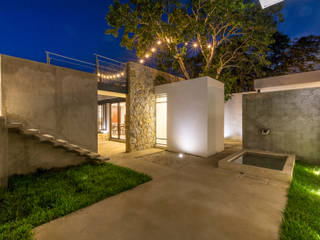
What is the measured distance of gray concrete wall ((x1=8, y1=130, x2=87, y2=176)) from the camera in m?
3.85

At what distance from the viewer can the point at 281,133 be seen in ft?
20.6

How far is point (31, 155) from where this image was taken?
4125 millimetres

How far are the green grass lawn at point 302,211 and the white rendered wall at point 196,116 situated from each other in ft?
10.0

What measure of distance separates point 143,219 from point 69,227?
1.09 metres

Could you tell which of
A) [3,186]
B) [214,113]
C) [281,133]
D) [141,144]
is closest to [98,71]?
[141,144]

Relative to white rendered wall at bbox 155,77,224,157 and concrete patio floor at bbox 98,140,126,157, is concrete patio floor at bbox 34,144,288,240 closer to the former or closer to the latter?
white rendered wall at bbox 155,77,224,157

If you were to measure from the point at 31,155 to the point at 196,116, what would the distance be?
5.68 meters

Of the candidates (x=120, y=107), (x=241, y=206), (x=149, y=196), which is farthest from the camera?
(x=120, y=107)

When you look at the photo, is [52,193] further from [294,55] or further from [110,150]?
[294,55]

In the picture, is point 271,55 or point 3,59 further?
point 271,55

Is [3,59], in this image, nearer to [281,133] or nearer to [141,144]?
[141,144]

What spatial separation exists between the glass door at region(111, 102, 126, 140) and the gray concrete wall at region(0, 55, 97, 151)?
4380 mm

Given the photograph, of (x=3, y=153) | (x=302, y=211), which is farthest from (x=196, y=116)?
(x=3, y=153)

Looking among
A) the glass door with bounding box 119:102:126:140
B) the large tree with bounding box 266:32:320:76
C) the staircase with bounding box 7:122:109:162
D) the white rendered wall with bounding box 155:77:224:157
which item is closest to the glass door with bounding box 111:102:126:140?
the glass door with bounding box 119:102:126:140
